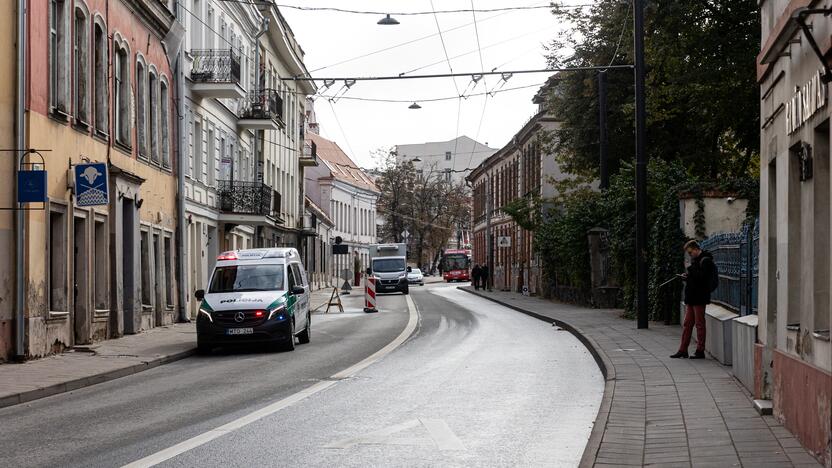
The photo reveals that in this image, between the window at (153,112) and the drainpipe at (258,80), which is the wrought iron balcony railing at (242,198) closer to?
the drainpipe at (258,80)

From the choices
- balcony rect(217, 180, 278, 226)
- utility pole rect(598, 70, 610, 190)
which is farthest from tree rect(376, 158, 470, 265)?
utility pole rect(598, 70, 610, 190)

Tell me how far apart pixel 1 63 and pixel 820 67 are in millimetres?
13628

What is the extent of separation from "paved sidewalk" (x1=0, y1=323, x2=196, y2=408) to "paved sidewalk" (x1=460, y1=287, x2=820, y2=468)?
6.68 m

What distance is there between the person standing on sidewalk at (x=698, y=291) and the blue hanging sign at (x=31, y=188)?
386 inches

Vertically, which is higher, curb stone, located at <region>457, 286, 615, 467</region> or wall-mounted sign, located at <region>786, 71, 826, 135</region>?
wall-mounted sign, located at <region>786, 71, 826, 135</region>

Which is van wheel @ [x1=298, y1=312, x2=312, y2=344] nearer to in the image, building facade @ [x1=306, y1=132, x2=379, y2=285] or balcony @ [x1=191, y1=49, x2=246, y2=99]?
balcony @ [x1=191, y1=49, x2=246, y2=99]

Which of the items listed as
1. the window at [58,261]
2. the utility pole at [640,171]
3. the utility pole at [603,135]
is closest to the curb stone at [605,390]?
the utility pole at [640,171]

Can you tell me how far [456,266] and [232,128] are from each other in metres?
68.0

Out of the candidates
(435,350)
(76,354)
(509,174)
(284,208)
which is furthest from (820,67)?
(509,174)

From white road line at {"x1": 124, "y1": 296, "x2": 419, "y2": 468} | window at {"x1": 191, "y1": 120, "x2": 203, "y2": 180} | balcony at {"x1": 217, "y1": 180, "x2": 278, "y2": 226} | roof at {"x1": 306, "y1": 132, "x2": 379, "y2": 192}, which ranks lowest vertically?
white road line at {"x1": 124, "y1": 296, "x2": 419, "y2": 468}

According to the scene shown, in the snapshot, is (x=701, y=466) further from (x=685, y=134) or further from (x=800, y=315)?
(x=685, y=134)

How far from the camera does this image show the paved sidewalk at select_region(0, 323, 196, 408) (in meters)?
14.7

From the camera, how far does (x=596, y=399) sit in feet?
44.5

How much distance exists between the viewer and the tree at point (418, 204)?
4200 inches
